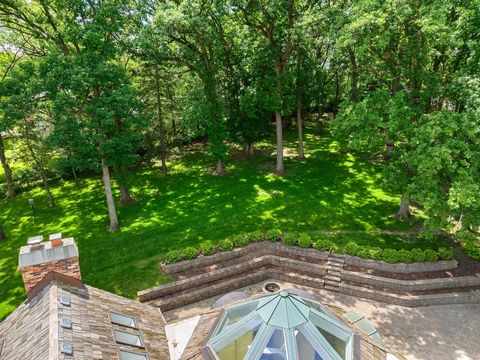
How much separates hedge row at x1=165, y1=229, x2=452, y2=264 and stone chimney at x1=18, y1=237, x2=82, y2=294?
8037 millimetres

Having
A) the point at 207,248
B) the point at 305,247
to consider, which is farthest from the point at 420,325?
the point at 207,248

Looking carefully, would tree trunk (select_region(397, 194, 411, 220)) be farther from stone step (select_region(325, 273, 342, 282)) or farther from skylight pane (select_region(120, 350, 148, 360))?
skylight pane (select_region(120, 350, 148, 360))

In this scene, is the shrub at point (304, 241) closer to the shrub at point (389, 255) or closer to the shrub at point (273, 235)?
the shrub at point (273, 235)

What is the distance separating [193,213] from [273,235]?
6597 millimetres

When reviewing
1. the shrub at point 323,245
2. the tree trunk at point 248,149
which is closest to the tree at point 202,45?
the tree trunk at point 248,149

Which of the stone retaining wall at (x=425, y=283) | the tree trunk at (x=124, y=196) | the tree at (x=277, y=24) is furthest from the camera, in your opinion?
the tree trunk at (x=124, y=196)

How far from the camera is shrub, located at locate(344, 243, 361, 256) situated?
18781 mm

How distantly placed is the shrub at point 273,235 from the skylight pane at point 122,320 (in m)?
10.4

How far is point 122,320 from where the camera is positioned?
11102 mm

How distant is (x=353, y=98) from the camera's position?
2911 centimetres

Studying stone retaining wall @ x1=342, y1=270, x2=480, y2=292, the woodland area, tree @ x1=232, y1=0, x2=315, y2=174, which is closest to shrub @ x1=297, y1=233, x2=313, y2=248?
the woodland area

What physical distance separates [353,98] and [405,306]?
58.1 ft

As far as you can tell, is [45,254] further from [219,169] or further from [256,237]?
[219,169]

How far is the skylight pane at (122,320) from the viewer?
10.9 metres
